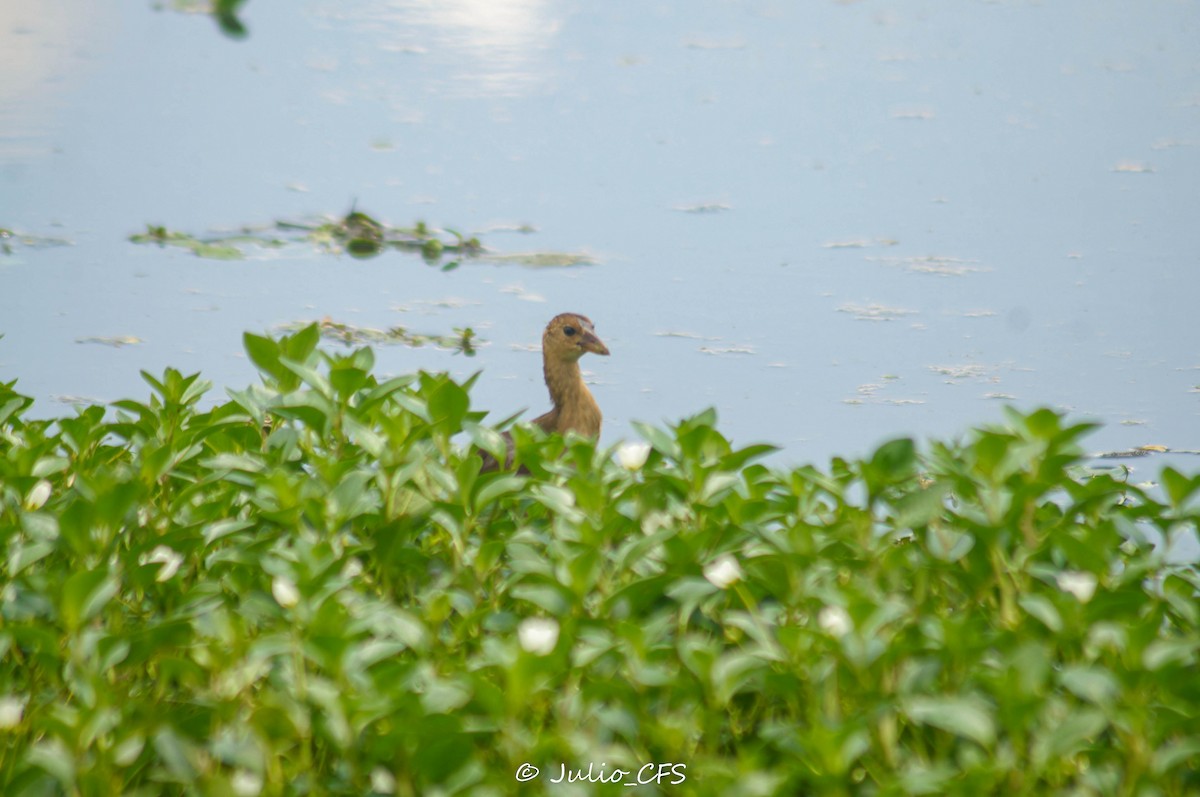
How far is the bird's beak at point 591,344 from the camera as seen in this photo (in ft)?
21.6

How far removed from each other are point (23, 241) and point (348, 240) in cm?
195

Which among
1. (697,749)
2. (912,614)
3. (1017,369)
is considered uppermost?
(912,614)

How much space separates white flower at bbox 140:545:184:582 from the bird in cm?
347

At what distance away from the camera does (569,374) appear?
6.73 meters

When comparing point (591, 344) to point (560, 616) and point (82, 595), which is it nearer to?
point (560, 616)

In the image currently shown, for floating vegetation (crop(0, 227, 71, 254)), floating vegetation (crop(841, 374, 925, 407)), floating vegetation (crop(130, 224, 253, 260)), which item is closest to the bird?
floating vegetation (crop(841, 374, 925, 407))

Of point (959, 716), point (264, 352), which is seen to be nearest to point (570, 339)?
point (264, 352)

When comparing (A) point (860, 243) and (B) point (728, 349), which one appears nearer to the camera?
(B) point (728, 349)

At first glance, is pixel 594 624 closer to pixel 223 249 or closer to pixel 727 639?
pixel 727 639

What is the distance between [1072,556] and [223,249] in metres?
6.97

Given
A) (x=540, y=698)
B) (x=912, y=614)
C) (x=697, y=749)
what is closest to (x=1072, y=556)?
(x=912, y=614)

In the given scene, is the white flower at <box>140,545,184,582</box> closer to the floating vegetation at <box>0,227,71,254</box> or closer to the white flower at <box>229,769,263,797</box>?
the white flower at <box>229,769,263,797</box>

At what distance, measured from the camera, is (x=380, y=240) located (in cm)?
890

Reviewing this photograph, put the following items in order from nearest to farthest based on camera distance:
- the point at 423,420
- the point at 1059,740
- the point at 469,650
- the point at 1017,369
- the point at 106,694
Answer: the point at 1059,740 → the point at 106,694 → the point at 469,650 → the point at 423,420 → the point at 1017,369
